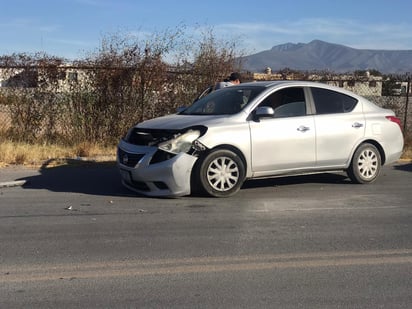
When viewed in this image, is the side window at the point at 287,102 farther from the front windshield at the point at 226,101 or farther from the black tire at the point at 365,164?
the black tire at the point at 365,164

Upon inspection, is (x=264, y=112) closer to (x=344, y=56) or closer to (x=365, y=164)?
(x=365, y=164)

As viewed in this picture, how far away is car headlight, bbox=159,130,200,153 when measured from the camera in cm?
748

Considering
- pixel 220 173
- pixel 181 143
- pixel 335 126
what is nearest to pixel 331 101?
pixel 335 126

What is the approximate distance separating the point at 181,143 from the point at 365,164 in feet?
10.5

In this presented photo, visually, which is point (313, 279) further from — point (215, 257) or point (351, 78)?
point (351, 78)

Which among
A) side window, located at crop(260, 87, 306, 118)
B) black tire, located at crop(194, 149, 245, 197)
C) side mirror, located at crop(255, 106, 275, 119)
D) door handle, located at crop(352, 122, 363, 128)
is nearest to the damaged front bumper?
black tire, located at crop(194, 149, 245, 197)

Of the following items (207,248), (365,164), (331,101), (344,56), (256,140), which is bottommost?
(207,248)

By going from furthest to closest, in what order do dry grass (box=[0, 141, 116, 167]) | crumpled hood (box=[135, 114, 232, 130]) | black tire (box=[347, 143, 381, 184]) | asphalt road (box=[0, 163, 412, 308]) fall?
dry grass (box=[0, 141, 116, 167]) → black tire (box=[347, 143, 381, 184]) → crumpled hood (box=[135, 114, 232, 130]) → asphalt road (box=[0, 163, 412, 308])

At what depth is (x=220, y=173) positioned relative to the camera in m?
7.71

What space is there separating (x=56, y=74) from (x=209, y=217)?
761 cm

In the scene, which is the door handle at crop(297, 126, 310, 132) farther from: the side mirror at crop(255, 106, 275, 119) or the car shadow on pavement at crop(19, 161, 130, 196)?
the car shadow on pavement at crop(19, 161, 130, 196)

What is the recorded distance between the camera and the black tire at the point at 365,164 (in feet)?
28.9

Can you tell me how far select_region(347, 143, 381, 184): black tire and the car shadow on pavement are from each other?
3.55m

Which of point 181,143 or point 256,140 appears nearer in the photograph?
point 181,143
